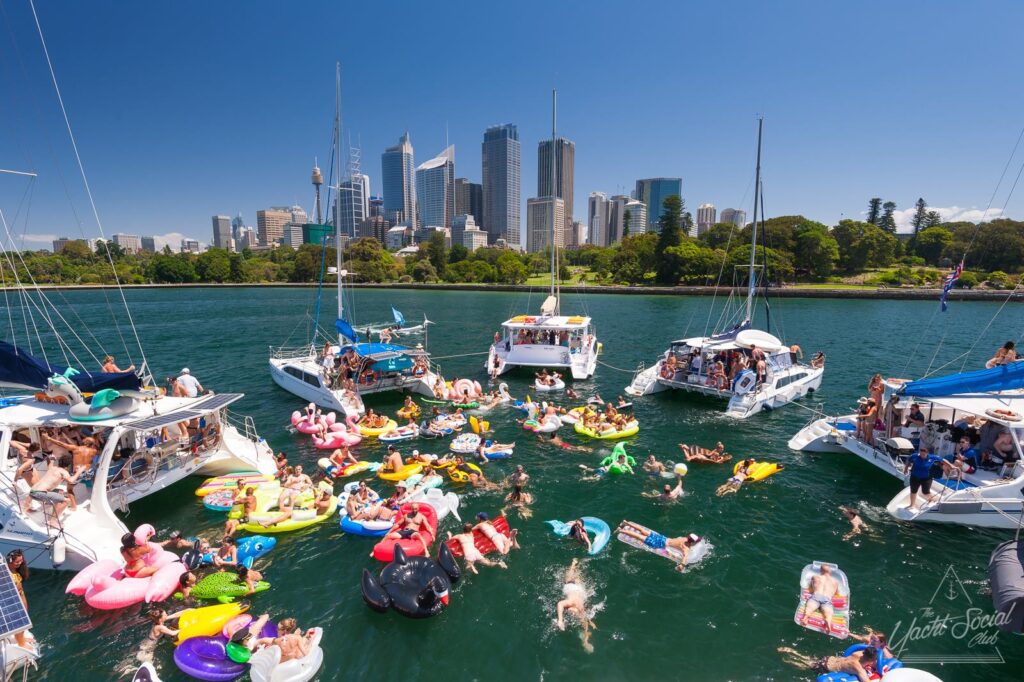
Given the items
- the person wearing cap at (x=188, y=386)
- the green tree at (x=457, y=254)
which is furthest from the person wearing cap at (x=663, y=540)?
the green tree at (x=457, y=254)

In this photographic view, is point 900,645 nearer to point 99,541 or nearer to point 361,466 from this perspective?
point 361,466

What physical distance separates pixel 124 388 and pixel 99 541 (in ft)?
18.0

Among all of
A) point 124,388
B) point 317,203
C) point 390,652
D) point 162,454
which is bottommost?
point 390,652

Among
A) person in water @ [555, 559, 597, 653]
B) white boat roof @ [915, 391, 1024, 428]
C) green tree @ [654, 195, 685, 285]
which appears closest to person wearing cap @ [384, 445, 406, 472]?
person in water @ [555, 559, 597, 653]

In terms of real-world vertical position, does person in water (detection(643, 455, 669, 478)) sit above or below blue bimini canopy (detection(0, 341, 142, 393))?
below

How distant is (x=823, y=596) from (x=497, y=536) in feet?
26.5

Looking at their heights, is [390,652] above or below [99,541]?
below

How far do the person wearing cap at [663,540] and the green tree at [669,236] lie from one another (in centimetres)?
10787

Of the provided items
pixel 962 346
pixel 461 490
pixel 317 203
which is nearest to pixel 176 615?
pixel 461 490

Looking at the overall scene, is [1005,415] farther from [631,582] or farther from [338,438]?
[338,438]

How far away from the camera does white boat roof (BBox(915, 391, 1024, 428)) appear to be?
50.0ft

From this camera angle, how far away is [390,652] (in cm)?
1072

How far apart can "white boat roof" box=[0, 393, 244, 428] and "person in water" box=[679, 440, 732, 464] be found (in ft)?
58.8

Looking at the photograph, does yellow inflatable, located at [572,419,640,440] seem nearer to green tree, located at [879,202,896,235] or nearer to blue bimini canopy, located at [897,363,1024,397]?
blue bimini canopy, located at [897,363,1024,397]
